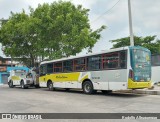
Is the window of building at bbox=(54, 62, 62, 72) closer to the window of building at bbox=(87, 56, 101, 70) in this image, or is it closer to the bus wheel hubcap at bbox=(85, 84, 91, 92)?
the bus wheel hubcap at bbox=(85, 84, 91, 92)

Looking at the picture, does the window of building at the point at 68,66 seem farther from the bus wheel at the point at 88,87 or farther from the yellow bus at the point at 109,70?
the bus wheel at the point at 88,87

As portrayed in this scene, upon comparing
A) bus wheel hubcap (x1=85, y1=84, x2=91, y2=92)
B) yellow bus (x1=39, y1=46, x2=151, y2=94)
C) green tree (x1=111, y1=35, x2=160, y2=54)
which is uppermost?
green tree (x1=111, y1=35, x2=160, y2=54)

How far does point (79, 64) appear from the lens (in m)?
18.8

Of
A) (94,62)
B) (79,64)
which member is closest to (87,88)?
(79,64)

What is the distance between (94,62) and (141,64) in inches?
129

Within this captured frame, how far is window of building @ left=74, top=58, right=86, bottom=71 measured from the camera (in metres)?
18.4

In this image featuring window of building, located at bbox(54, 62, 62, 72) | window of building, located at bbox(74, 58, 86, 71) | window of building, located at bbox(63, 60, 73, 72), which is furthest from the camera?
window of building, located at bbox(54, 62, 62, 72)

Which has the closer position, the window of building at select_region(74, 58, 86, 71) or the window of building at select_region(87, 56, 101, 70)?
the window of building at select_region(87, 56, 101, 70)

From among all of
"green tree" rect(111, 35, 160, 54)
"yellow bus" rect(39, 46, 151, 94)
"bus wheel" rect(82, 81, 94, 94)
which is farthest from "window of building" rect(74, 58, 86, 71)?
"green tree" rect(111, 35, 160, 54)

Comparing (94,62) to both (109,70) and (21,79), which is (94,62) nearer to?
(109,70)

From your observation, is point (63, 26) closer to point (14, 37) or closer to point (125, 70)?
point (14, 37)

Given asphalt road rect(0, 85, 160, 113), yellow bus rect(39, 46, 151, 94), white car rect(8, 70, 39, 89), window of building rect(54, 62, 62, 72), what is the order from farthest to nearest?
white car rect(8, 70, 39, 89), window of building rect(54, 62, 62, 72), yellow bus rect(39, 46, 151, 94), asphalt road rect(0, 85, 160, 113)

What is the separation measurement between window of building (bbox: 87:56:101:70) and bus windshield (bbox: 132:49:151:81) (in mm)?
2647

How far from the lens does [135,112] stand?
9.68 metres
